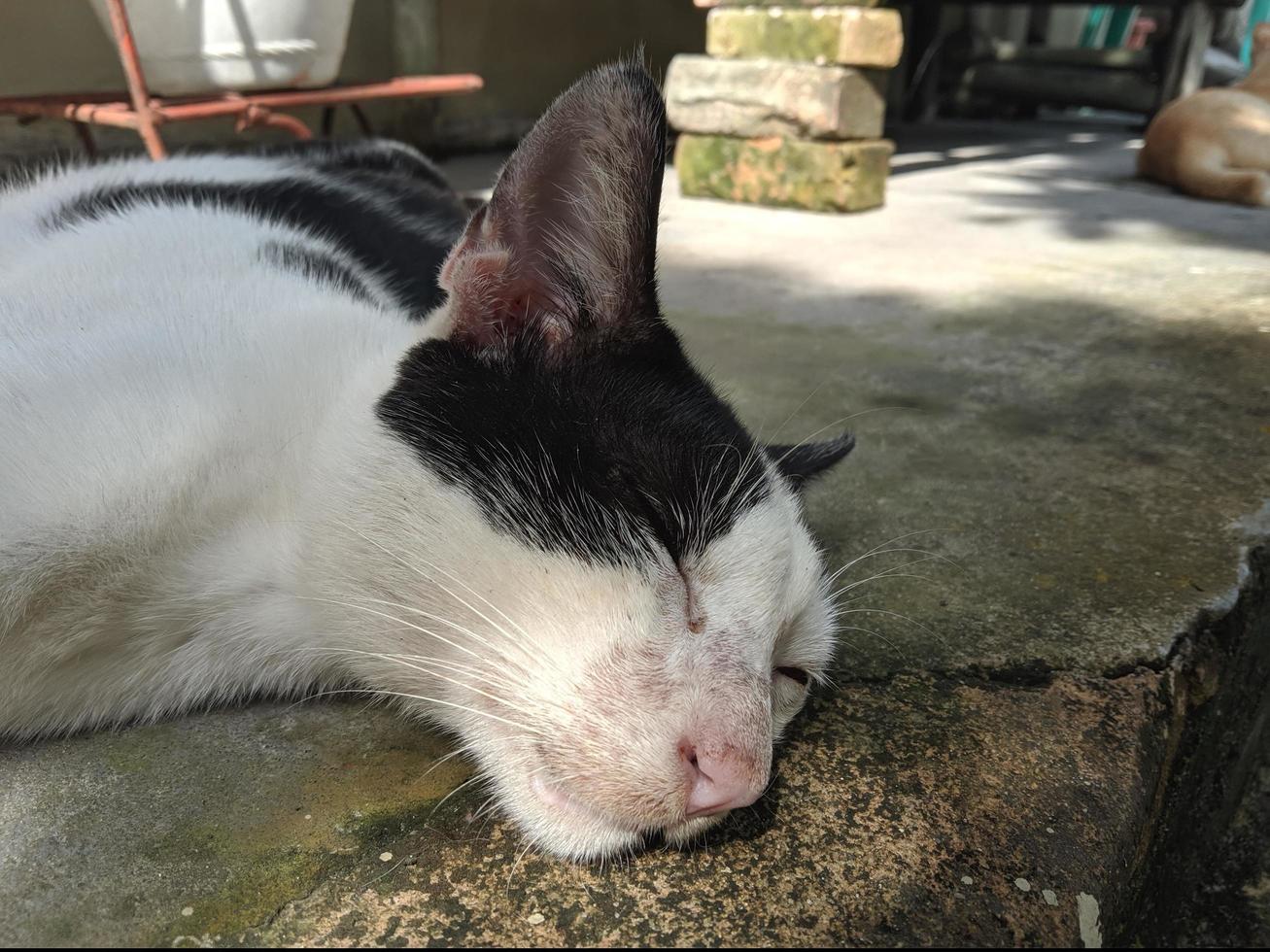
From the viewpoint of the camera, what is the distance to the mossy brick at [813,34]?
14.6ft

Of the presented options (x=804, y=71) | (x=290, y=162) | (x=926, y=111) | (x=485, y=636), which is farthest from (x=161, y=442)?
(x=926, y=111)

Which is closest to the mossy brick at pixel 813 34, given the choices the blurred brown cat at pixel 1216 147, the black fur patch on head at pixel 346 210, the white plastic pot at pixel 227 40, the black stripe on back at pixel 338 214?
the white plastic pot at pixel 227 40

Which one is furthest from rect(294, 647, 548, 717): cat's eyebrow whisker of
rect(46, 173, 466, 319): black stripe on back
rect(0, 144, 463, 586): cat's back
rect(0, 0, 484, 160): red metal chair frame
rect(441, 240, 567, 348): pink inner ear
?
rect(0, 0, 484, 160): red metal chair frame

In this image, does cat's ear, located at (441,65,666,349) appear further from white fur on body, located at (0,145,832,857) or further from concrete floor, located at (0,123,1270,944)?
concrete floor, located at (0,123,1270,944)

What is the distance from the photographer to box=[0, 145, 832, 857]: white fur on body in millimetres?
1077

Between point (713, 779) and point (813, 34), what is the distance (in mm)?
4307

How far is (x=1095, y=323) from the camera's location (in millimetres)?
3205

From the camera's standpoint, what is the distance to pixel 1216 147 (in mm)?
5777

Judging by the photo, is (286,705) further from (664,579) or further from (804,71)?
(804,71)

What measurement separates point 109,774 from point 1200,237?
4896 mm

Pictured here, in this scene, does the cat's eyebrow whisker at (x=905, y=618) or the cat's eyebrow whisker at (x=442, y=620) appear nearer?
the cat's eyebrow whisker at (x=442, y=620)

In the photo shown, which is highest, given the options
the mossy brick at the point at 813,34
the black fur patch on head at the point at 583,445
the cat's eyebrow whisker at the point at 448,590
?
the mossy brick at the point at 813,34

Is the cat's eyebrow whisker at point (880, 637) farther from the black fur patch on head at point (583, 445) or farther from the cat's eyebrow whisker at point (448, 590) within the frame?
the cat's eyebrow whisker at point (448, 590)

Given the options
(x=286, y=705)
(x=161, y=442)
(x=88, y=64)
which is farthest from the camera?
(x=88, y=64)
